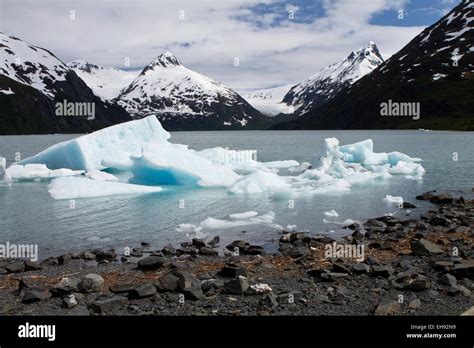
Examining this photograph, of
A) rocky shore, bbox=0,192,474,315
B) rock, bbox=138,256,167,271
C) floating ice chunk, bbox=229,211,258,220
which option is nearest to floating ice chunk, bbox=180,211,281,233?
floating ice chunk, bbox=229,211,258,220

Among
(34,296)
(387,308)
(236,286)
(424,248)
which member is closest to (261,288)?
(236,286)

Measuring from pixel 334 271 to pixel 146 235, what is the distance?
371 inches

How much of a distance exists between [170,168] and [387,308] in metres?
25.5

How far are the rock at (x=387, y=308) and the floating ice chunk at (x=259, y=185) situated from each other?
21.2m

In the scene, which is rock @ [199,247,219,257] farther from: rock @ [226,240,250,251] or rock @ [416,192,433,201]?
rock @ [416,192,433,201]

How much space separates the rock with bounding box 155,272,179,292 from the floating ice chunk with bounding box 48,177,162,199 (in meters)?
19.2

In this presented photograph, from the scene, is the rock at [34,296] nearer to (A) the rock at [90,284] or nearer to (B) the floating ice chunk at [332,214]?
(A) the rock at [90,284]

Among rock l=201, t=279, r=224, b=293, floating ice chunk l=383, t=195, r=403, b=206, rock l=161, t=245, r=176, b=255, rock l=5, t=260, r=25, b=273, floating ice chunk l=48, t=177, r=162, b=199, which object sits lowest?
rock l=5, t=260, r=25, b=273

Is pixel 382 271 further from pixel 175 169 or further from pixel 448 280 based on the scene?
pixel 175 169

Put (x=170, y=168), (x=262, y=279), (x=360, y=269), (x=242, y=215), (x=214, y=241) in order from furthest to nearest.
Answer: (x=170, y=168) < (x=242, y=215) < (x=214, y=241) < (x=360, y=269) < (x=262, y=279)

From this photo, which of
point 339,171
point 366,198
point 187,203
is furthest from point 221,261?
point 339,171

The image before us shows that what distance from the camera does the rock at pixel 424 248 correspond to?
15.6m

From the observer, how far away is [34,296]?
37.4 feet

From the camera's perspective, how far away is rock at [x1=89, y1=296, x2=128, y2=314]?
34.1ft
